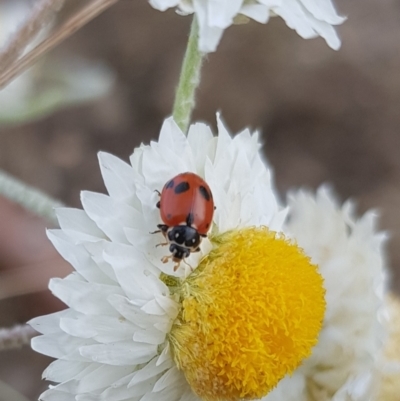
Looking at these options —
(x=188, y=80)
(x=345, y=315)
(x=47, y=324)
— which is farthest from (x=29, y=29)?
(x=345, y=315)

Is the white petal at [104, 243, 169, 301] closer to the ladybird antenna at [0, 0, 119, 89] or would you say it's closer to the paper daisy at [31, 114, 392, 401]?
the paper daisy at [31, 114, 392, 401]

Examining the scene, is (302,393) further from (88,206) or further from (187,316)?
(88,206)

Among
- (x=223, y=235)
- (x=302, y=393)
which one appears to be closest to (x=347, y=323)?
(x=302, y=393)

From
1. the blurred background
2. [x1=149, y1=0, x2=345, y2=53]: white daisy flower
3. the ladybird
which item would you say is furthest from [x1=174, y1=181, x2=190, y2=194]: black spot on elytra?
the blurred background

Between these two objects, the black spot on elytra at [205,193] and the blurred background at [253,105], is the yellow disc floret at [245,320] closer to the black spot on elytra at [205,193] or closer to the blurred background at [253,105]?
the black spot on elytra at [205,193]

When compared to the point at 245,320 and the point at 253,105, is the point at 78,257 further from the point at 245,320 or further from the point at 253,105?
the point at 253,105
